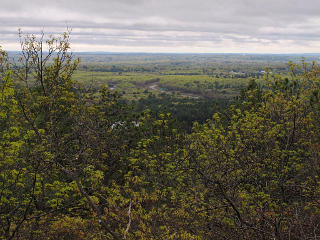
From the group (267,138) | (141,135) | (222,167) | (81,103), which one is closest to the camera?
(222,167)

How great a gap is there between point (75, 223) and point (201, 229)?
7.28 meters

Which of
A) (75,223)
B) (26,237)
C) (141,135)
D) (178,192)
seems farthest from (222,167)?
(141,135)

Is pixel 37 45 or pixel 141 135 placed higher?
pixel 37 45

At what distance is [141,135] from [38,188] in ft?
47.9

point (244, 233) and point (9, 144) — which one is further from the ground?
point (9, 144)

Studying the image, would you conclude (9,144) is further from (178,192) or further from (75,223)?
(178,192)

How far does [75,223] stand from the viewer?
1532 centimetres

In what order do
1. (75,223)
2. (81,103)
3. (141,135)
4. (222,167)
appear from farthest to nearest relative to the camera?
(141,135) < (81,103) < (75,223) < (222,167)

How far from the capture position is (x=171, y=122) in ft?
95.1

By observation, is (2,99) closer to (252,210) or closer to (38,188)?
(38,188)

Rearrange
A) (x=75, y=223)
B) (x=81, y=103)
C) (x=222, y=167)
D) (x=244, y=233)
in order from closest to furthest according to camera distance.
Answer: (x=244, y=233) < (x=222, y=167) < (x=75, y=223) < (x=81, y=103)

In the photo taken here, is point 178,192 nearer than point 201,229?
No

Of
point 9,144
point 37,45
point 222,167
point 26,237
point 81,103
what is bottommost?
point 26,237

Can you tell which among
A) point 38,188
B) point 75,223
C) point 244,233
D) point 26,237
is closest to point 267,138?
point 244,233
